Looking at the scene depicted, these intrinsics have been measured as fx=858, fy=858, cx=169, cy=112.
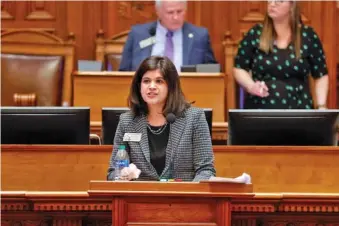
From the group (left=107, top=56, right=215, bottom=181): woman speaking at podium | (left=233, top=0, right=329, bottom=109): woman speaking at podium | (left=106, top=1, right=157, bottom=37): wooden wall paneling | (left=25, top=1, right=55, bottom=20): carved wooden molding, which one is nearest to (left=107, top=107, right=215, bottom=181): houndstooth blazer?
(left=107, top=56, right=215, bottom=181): woman speaking at podium

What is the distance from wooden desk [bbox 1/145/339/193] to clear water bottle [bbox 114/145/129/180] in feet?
1.08

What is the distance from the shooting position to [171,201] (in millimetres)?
2164

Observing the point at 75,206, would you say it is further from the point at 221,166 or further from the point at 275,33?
the point at 275,33

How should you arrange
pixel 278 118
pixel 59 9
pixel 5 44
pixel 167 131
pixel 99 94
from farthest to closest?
pixel 59 9 → pixel 5 44 → pixel 99 94 → pixel 278 118 → pixel 167 131

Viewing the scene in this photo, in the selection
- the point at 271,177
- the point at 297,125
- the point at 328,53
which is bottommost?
the point at 271,177

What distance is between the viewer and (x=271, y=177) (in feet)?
9.18

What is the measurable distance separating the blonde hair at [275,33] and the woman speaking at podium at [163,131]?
3.82 feet

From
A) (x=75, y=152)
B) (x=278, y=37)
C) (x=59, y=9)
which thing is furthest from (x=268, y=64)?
(x=59, y=9)

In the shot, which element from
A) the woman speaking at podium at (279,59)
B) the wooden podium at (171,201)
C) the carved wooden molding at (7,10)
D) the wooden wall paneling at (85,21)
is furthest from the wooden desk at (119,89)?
the wooden podium at (171,201)

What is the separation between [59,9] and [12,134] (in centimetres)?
198

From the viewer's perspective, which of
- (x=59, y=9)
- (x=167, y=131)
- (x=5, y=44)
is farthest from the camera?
(x=59, y=9)

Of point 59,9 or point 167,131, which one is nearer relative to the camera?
point 167,131

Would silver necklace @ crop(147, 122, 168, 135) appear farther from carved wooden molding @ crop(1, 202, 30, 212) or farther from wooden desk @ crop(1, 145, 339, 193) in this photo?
carved wooden molding @ crop(1, 202, 30, 212)

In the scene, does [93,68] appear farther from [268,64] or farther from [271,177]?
[271,177]
